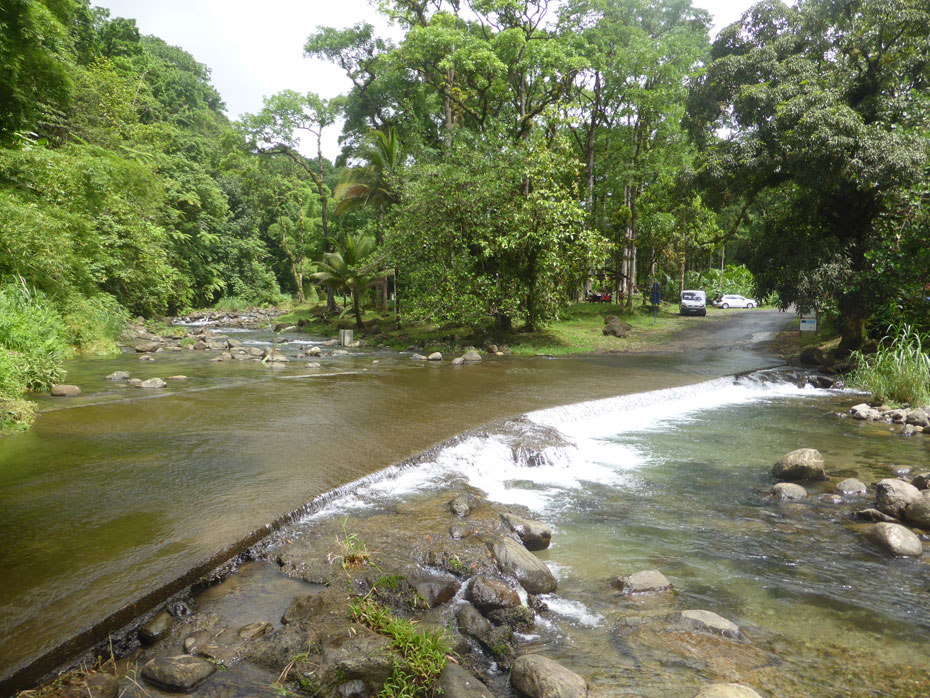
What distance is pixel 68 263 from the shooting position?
1229 centimetres

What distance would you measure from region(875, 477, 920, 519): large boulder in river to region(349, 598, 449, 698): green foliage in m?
4.67

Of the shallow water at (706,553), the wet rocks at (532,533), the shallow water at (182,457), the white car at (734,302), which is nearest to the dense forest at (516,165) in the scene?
the shallow water at (182,457)

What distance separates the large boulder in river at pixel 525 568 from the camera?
12.7 feet

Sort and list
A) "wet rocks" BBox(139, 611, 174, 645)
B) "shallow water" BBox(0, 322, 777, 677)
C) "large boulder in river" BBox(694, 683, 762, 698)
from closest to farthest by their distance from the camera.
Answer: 1. "large boulder in river" BBox(694, 683, 762, 698)
2. "wet rocks" BBox(139, 611, 174, 645)
3. "shallow water" BBox(0, 322, 777, 677)

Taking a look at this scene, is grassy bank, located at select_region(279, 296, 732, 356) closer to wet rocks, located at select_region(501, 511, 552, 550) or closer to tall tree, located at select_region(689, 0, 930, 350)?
tall tree, located at select_region(689, 0, 930, 350)

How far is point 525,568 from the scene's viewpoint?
3.93 meters

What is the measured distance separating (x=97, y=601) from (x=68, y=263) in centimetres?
1198

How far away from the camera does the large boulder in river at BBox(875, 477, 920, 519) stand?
5172 millimetres

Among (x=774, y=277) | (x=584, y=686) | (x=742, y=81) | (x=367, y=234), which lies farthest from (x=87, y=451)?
(x=367, y=234)

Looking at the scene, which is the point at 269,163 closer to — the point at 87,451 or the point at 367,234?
the point at 367,234

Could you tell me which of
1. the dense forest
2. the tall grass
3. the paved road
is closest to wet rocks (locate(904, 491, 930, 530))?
the tall grass

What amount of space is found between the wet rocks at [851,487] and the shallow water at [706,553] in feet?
0.43

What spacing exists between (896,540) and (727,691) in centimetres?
295

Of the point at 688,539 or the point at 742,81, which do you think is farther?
the point at 742,81
